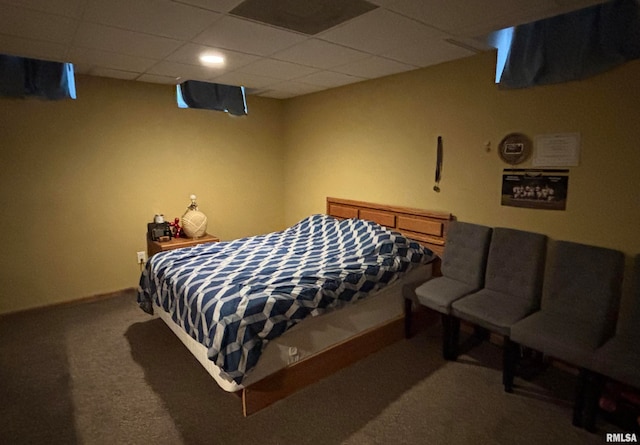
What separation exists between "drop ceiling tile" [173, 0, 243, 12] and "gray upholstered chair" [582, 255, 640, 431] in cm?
261

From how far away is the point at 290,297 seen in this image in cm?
219

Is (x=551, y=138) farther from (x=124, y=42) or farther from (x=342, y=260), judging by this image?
(x=124, y=42)

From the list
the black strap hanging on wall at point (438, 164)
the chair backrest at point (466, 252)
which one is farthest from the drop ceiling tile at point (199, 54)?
the chair backrest at point (466, 252)

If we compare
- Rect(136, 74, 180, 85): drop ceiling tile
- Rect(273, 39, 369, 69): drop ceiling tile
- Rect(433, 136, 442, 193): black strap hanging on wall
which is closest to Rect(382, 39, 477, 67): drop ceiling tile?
Rect(273, 39, 369, 69): drop ceiling tile

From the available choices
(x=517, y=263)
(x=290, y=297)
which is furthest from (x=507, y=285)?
(x=290, y=297)

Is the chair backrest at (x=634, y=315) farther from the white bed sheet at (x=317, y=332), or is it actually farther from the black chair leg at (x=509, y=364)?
the white bed sheet at (x=317, y=332)

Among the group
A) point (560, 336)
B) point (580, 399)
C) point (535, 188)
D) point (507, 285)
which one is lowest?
point (580, 399)

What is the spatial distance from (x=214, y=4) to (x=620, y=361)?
2735 millimetres

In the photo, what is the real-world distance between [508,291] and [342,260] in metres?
1.23

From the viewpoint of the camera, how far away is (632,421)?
1.92 meters

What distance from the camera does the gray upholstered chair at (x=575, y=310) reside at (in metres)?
1.98

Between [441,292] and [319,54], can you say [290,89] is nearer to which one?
[319,54]

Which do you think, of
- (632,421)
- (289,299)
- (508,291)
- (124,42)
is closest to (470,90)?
(508,291)

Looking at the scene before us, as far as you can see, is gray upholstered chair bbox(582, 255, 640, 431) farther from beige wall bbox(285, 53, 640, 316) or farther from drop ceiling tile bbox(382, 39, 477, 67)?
drop ceiling tile bbox(382, 39, 477, 67)
